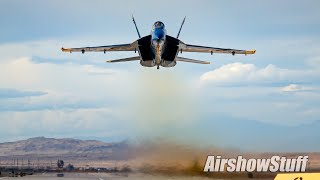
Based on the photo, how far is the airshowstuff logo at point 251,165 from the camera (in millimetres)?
67250

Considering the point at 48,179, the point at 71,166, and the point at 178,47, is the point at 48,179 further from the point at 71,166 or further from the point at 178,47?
the point at 71,166

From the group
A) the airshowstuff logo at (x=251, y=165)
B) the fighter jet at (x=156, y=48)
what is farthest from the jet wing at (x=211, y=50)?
the airshowstuff logo at (x=251, y=165)

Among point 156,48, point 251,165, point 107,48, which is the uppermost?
point 107,48

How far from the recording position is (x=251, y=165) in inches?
2717

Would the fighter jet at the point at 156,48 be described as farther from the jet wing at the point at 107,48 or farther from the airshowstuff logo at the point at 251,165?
the airshowstuff logo at the point at 251,165

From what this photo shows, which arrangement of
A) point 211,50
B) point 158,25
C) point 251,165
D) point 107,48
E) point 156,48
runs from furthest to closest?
point 251,165 → point 211,50 → point 107,48 → point 158,25 → point 156,48

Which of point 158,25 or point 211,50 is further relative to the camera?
point 211,50

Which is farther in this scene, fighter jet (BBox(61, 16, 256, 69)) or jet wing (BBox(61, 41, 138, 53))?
jet wing (BBox(61, 41, 138, 53))

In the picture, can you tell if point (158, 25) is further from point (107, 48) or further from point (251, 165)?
point (251, 165)

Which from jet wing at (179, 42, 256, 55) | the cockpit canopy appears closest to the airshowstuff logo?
jet wing at (179, 42, 256, 55)

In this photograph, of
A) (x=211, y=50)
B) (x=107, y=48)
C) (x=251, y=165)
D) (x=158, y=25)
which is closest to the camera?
(x=158, y=25)

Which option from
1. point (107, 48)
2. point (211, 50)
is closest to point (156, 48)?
point (107, 48)

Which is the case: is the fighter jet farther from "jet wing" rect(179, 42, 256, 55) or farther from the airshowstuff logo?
the airshowstuff logo

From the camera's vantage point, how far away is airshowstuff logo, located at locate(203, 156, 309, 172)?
67.2 meters
